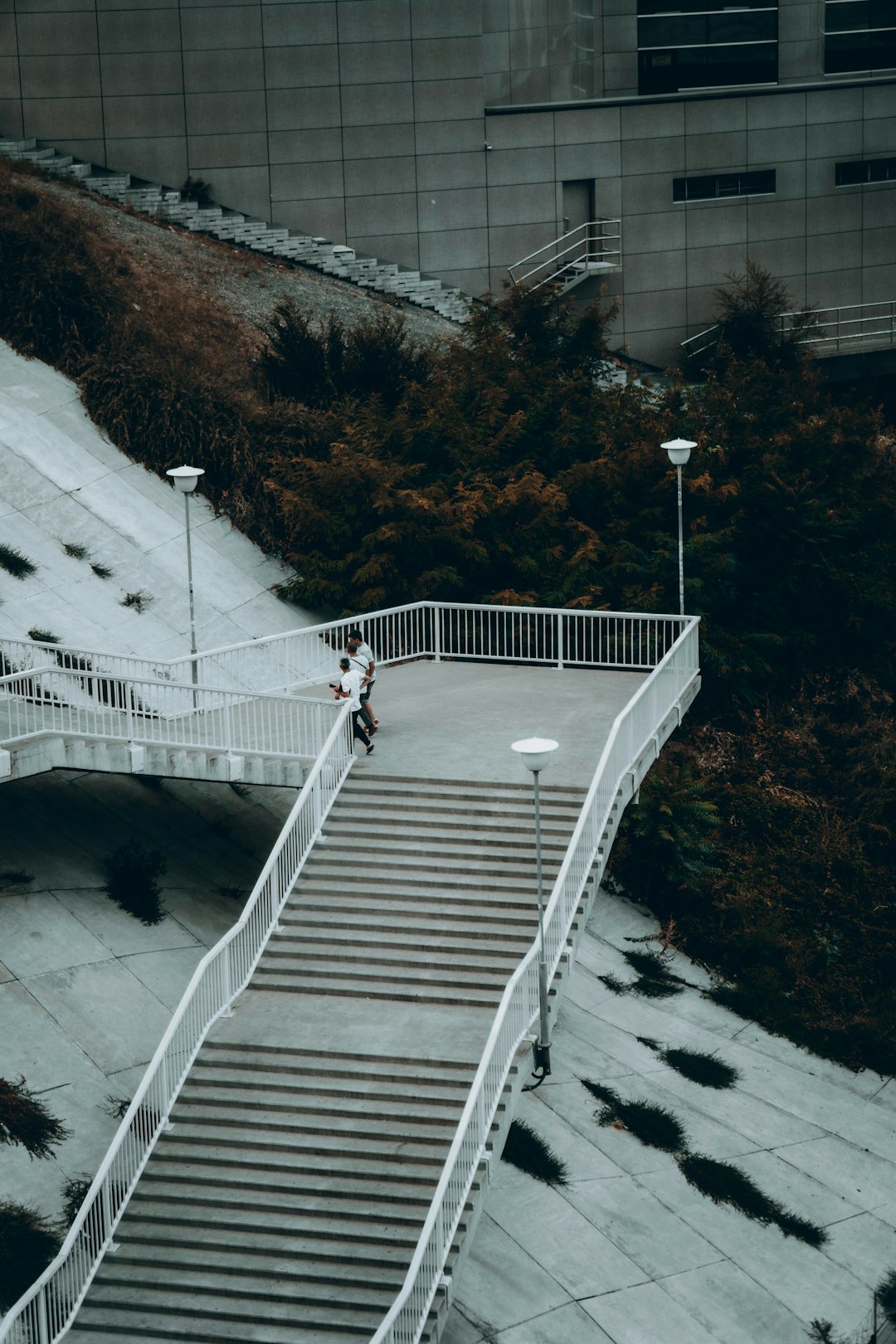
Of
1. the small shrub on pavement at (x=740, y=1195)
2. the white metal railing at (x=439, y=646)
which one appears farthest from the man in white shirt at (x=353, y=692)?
the small shrub on pavement at (x=740, y=1195)

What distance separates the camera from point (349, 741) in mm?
20344

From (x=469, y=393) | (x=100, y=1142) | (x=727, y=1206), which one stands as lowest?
(x=727, y=1206)

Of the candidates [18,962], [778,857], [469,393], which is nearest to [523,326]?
[469,393]

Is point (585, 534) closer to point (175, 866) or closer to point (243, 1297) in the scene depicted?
point (175, 866)

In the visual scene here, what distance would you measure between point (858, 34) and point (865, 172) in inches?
138

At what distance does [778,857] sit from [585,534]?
638 cm

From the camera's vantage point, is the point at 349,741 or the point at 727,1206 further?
the point at 349,741

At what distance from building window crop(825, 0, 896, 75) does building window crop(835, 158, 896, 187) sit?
242 centimetres

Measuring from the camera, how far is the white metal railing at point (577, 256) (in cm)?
3997

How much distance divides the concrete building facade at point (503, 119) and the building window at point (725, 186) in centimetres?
6

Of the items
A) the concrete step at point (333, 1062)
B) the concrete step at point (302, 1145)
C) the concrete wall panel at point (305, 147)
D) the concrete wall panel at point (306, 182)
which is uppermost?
the concrete wall panel at point (305, 147)

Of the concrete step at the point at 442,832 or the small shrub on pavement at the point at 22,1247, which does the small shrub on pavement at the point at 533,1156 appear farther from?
the small shrub on pavement at the point at 22,1247

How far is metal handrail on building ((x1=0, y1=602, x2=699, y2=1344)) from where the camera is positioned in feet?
48.7

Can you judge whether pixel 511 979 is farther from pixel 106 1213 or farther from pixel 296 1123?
pixel 106 1213
